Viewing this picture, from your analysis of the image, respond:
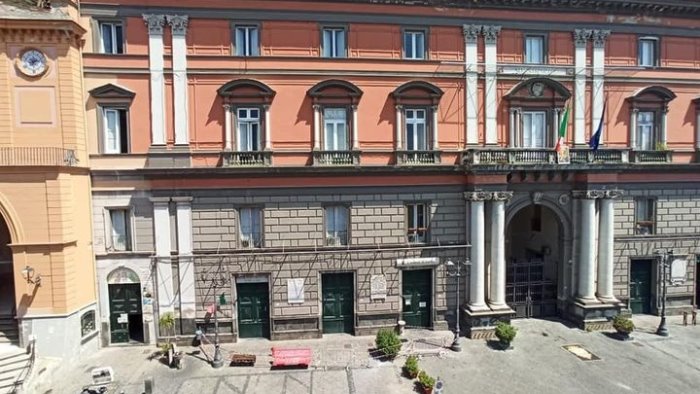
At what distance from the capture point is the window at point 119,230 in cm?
1894

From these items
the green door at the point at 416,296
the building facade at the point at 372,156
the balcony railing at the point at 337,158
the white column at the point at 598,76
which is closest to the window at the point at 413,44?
the building facade at the point at 372,156

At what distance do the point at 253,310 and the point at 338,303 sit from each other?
4.53 meters

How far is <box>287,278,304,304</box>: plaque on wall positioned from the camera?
19.5m

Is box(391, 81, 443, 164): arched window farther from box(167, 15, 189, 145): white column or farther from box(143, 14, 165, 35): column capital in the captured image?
box(143, 14, 165, 35): column capital

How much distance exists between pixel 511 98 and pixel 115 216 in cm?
2193

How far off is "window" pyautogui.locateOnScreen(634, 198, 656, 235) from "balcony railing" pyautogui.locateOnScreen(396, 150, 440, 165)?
12.5 meters

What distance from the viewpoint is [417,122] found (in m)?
20.4

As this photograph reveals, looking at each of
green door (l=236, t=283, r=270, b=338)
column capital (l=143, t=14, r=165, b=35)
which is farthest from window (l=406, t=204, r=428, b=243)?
column capital (l=143, t=14, r=165, b=35)

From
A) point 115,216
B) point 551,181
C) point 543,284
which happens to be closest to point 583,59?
point 551,181

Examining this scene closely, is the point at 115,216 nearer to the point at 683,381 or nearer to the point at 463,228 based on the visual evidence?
the point at 463,228

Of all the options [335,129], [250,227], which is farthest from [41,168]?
[335,129]

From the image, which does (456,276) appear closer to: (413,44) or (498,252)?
(498,252)

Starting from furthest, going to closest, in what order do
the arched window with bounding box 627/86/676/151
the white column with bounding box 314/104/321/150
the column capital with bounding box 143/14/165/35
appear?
the arched window with bounding box 627/86/676/151
the white column with bounding box 314/104/321/150
the column capital with bounding box 143/14/165/35

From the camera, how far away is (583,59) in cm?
2105
